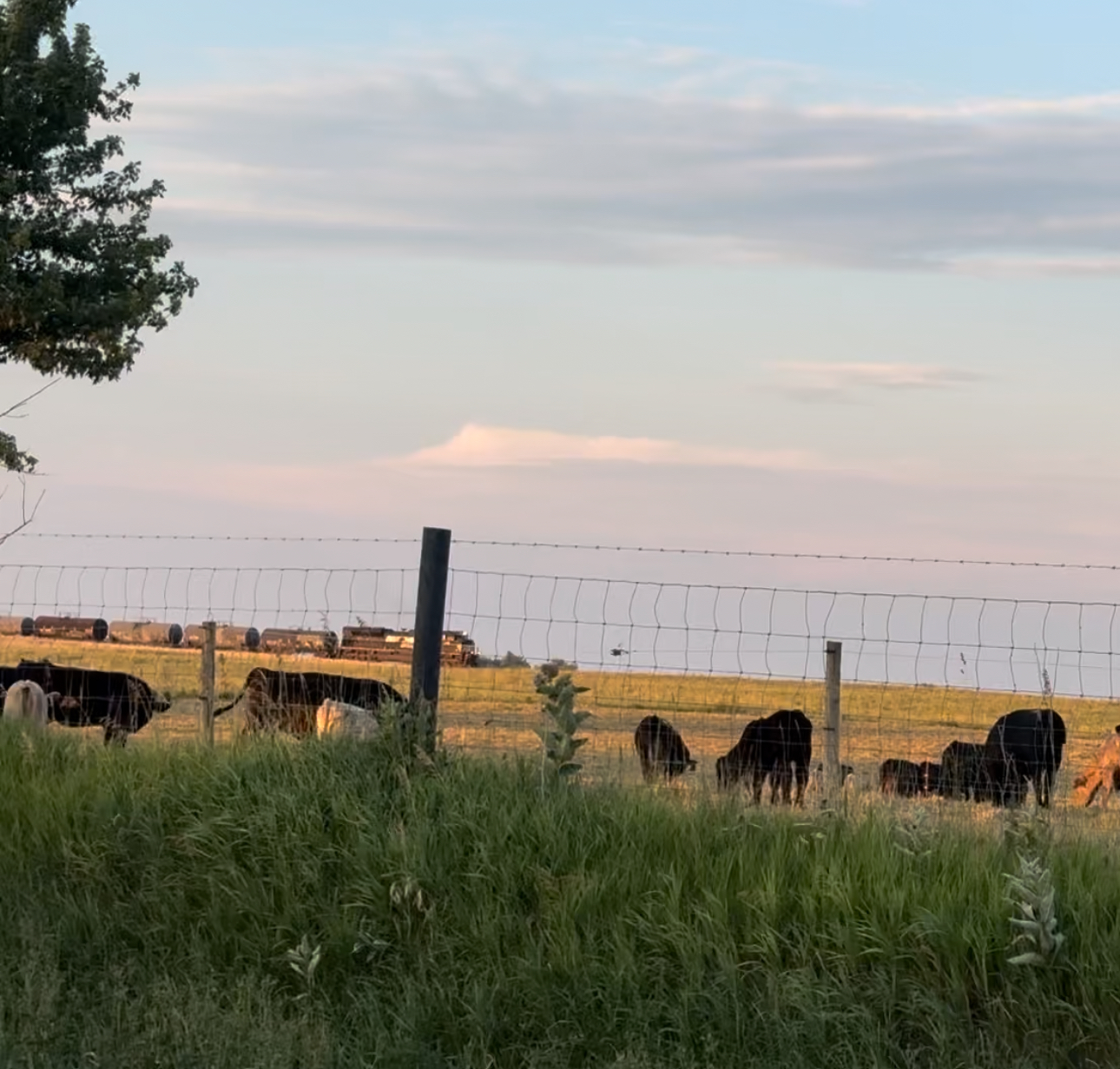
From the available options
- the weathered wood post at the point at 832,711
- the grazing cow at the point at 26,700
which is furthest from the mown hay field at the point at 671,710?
the grazing cow at the point at 26,700

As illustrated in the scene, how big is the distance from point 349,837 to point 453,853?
1.91 feet

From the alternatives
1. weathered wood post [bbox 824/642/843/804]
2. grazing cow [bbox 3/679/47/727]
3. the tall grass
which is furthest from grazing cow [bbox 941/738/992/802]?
grazing cow [bbox 3/679/47/727]

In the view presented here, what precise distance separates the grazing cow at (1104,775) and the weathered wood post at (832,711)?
8045 millimetres

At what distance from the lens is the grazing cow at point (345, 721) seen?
889 centimetres

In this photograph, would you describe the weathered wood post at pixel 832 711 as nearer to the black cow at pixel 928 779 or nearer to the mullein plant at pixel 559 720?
the black cow at pixel 928 779

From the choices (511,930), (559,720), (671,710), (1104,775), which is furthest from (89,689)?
(671,710)

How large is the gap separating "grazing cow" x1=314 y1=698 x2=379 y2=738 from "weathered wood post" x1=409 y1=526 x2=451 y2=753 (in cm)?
34

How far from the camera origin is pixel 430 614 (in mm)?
9062

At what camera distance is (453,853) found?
7418 mm

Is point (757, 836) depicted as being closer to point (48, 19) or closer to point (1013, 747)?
point (1013, 747)

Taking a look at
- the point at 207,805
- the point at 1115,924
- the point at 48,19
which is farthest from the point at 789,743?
the point at 48,19

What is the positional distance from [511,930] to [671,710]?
30437 mm

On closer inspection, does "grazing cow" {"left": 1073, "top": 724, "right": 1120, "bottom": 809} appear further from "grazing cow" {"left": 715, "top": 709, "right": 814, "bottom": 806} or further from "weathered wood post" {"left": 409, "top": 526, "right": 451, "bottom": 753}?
"weathered wood post" {"left": 409, "top": 526, "right": 451, "bottom": 753}

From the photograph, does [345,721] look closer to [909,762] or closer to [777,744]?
[777,744]
